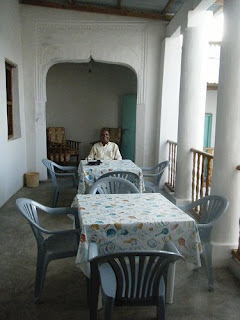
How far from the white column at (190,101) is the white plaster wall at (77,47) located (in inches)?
70.9

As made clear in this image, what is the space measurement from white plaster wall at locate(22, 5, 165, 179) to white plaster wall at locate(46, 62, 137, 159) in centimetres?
214

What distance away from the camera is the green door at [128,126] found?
26.9 feet

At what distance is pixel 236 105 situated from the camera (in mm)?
2756

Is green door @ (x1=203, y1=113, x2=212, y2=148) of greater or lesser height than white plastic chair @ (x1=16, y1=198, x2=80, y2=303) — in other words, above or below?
above

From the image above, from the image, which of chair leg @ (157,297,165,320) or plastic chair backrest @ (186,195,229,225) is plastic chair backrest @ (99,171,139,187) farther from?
chair leg @ (157,297,165,320)

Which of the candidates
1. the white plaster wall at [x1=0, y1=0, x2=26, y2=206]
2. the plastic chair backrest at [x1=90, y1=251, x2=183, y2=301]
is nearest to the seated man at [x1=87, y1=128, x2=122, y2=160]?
the white plaster wall at [x1=0, y1=0, x2=26, y2=206]

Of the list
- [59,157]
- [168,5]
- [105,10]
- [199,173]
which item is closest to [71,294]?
[199,173]

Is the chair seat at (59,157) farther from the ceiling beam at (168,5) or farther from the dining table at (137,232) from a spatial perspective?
the dining table at (137,232)

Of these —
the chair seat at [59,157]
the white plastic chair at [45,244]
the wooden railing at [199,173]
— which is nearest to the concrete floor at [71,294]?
the white plastic chair at [45,244]

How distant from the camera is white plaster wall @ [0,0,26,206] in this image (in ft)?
15.4

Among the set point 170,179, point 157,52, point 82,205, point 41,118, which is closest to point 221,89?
point 82,205

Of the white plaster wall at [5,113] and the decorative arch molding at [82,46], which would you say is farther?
the decorative arch molding at [82,46]

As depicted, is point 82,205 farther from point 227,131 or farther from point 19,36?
point 19,36

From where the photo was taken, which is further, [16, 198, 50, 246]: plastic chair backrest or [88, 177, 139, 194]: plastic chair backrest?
[88, 177, 139, 194]: plastic chair backrest
